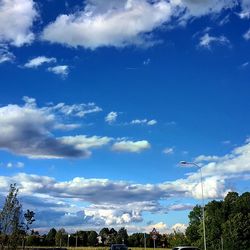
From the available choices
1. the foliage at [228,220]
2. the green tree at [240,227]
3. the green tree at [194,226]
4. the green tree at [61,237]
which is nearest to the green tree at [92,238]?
the green tree at [61,237]

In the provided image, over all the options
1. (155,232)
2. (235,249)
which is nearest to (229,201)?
(235,249)

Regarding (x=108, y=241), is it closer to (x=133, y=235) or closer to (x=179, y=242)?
(x=133, y=235)

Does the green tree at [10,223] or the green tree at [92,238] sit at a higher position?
the green tree at [92,238]

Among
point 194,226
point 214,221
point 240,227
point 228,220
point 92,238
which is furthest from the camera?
point 92,238

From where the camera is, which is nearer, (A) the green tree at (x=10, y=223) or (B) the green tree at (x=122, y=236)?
(A) the green tree at (x=10, y=223)

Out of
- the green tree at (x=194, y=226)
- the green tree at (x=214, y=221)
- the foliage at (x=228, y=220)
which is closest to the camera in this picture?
the green tree at (x=214, y=221)

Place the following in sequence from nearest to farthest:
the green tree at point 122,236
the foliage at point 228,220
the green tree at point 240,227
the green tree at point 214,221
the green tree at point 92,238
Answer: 1. the green tree at point 214,221
2. the foliage at point 228,220
3. the green tree at point 240,227
4. the green tree at point 122,236
5. the green tree at point 92,238

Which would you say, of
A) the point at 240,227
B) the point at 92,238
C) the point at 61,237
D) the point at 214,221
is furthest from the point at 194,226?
the point at 92,238

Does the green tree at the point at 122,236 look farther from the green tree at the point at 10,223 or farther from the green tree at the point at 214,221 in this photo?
the green tree at the point at 10,223

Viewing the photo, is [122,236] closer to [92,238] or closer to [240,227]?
[92,238]

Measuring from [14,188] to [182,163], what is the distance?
84.3 feet

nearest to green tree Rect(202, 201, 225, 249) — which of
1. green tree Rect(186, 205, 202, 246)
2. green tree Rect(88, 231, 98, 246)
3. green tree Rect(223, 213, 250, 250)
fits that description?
green tree Rect(223, 213, 250, 250)

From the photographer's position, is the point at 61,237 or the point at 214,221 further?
the point at 61,237

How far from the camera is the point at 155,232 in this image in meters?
45.8
